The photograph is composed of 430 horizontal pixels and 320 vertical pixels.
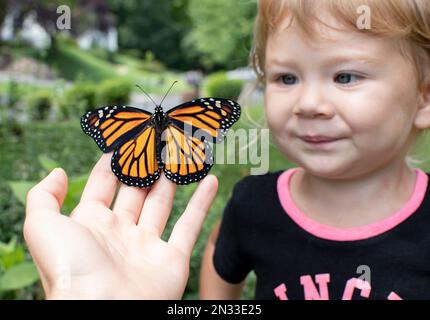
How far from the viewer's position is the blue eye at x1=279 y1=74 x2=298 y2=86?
1550mm

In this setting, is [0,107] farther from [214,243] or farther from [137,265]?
[137,265]

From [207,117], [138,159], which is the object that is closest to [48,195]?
[138,159]

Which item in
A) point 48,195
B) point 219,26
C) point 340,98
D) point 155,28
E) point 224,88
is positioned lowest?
point 48,195

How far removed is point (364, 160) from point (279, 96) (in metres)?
0.27

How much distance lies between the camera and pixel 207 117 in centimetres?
136

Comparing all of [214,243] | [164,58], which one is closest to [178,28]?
[164,58]

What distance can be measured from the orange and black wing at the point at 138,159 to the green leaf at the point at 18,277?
748 millimetres

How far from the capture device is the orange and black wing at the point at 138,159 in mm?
1335

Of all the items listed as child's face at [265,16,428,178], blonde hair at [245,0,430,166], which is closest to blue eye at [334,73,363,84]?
child's face at [265,16,428,178]

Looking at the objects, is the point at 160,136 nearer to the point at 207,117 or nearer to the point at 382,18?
the point at 207,117

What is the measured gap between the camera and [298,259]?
5.44ft

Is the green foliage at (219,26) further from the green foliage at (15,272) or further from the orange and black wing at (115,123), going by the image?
the orange and black wing at (115,123)

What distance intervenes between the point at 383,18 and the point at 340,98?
0.22m

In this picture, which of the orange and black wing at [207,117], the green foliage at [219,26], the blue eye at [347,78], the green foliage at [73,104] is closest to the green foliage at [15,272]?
the orange and black wing at [207,117]
